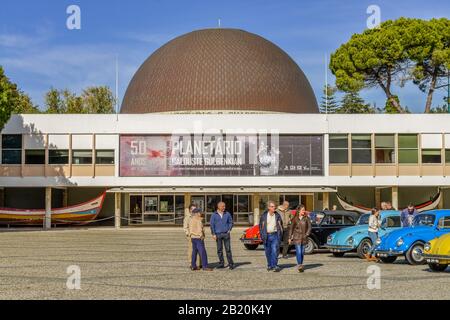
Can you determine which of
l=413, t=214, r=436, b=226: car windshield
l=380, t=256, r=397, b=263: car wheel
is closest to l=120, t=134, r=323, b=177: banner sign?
l=413, t=214, r=436, b=226: car windshield

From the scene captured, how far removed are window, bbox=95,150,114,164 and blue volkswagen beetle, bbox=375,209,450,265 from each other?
2964cm

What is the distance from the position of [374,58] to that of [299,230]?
49.5m

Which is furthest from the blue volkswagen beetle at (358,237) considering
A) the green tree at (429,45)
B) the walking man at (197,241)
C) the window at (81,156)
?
the green tree at (429,45)

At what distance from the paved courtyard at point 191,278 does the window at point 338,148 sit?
23853 millimetres

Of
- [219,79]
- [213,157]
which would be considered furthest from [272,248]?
[219,79]

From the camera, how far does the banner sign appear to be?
49250 millimetres

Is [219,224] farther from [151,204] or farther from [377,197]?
[377,197]

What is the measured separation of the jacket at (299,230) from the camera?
19.7m

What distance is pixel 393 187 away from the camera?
49.7 metres

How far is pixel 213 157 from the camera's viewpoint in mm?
49219

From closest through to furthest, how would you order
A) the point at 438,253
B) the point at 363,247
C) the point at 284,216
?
the point at 438,253, the point at 284,216, the point at 363,247

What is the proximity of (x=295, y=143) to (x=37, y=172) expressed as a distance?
1645 cm

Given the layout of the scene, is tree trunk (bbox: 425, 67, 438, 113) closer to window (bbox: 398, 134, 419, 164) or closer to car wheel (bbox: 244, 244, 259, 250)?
window (bbox: 398, 134, 419, 164)

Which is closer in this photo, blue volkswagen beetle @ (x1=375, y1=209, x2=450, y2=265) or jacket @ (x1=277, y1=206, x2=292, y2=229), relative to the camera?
blue volkswagen beetle @ (x1=375, y1=209, x2=450, y2=265)
